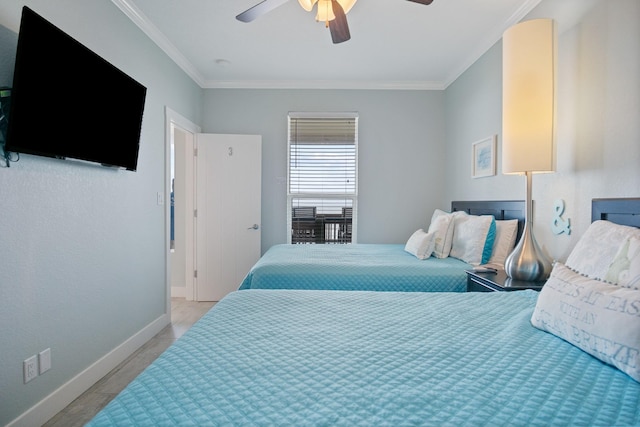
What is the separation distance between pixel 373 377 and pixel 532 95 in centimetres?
183

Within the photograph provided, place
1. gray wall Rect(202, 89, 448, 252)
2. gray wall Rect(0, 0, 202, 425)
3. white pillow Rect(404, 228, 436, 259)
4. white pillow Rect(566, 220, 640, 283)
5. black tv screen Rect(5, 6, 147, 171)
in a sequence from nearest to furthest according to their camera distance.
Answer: white pillow Rect(566, 220, 640, 283) < black tv screen Rect(5, 6, 147, 171) < gray wall Rect(0, 0, 202, 425) < white pillow Rect(404, 228, 436, 259) < gray wall Rect(202, 89, 448, 252)

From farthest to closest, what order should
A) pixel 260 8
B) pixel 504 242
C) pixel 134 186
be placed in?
1. pixel 134 186
2. pixel 504 242
3. pixel 260 8

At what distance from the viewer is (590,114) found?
1934 mm

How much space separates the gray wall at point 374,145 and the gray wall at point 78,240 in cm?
120

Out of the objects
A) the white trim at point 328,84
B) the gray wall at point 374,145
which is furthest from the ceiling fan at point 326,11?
the gray wall at point 374,145

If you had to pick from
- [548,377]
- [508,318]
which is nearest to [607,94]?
[508,318]

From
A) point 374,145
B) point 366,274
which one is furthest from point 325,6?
point 374,145

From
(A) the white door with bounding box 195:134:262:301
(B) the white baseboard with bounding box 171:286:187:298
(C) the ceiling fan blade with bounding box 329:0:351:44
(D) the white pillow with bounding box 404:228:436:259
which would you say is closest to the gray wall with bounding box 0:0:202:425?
(A) the white door with bounding box 195:134:262:301

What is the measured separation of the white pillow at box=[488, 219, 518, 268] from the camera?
2.58 m

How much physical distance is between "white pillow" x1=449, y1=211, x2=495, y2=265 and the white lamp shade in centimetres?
72

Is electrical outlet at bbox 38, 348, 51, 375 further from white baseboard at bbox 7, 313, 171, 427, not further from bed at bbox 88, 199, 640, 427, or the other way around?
bed at bbox 88, 199, 640, 427

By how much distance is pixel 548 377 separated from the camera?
3.04 ft

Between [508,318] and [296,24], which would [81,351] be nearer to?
[508,318]

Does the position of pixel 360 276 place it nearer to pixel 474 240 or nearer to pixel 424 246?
pixel 424 246
